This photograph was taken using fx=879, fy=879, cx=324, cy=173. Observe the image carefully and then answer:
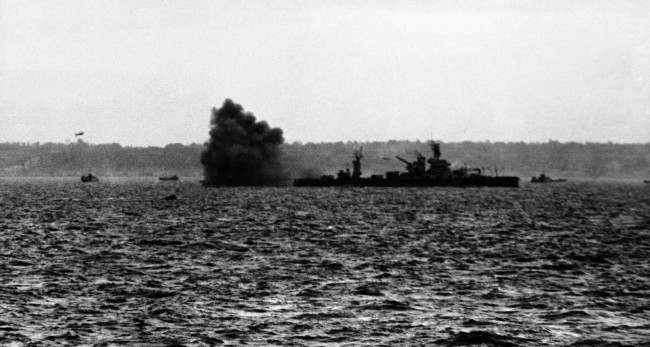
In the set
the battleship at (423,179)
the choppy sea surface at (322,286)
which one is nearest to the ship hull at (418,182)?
the battleship at (423,179)

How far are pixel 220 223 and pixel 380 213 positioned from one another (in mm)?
21312

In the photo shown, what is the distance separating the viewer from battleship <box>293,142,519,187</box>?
17200 cm

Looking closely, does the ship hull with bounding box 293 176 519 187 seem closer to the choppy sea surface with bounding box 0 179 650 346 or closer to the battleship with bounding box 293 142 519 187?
the battleship with bounding box 293 142 519 187

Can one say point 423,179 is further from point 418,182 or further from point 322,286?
point 322,286

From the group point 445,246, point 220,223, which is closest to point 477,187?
point 220,223

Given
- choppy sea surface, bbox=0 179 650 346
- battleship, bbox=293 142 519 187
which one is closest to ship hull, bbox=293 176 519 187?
battleship, bbox=293 142 519 187

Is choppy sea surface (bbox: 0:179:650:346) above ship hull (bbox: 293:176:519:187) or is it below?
below

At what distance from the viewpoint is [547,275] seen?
122 ft

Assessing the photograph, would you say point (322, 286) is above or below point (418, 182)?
below

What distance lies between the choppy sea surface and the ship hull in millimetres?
108287

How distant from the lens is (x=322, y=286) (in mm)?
32688

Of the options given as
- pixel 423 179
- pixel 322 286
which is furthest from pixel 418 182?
pixel 322 286

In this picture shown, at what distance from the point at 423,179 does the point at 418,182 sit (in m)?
1.81

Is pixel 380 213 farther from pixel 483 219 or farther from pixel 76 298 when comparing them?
pixel 76 298
